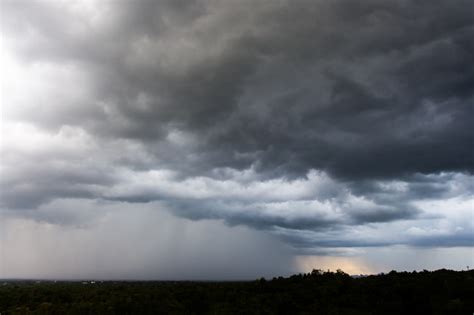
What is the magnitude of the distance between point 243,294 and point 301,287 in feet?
33.5

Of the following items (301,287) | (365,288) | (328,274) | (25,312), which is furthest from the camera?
(328,274)

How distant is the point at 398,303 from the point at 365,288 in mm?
12453

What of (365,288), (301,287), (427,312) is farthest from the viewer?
(301,287)

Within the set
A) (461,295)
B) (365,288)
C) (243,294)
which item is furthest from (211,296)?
(461,295)

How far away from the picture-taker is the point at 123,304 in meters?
52.5

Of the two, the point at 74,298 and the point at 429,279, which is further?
the point at 74,298

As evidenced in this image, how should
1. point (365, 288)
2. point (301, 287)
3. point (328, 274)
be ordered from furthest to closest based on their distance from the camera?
point (328, 274)
point (301, 287)
point (365, 288)

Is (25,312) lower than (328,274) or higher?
lower

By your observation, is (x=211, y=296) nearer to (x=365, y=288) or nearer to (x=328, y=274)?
(x=365, y=288)

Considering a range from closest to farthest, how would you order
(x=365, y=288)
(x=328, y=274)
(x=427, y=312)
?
(x=427, y=312), (x=365, y=288), (x=328, y=274)

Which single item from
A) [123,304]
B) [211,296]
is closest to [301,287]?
[211,296]

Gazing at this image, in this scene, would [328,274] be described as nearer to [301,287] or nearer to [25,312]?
[301,287]

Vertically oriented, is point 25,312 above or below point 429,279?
below

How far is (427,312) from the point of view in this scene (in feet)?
146
